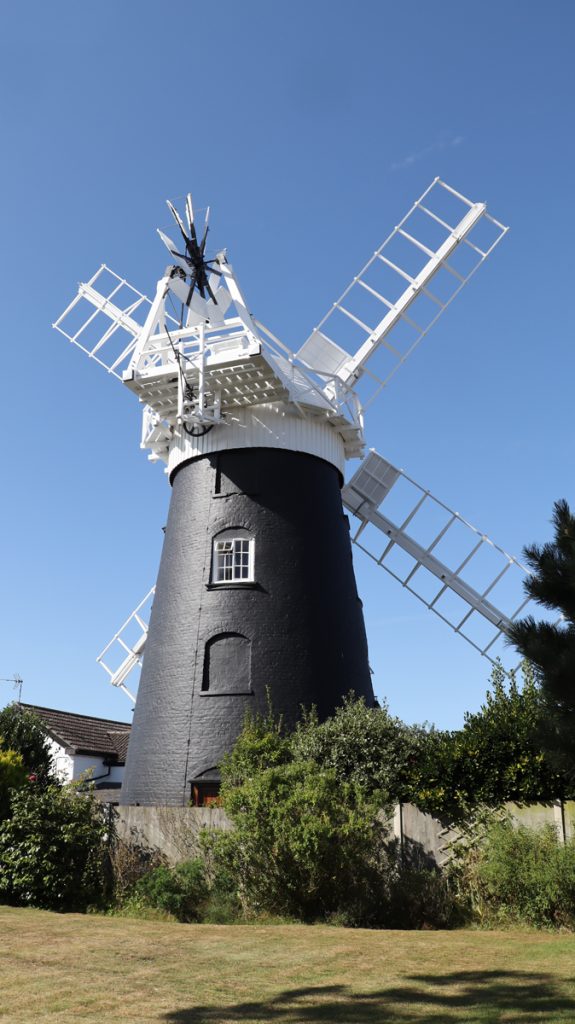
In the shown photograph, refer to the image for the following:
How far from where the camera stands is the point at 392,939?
10.9 meters

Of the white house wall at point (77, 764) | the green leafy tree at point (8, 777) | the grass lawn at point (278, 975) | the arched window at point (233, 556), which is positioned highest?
the arched window at point (233, 556)

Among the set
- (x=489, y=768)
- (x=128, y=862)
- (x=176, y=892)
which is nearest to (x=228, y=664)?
(x=128, y=862)

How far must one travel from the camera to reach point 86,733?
37.2m

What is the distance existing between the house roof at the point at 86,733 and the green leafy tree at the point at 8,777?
17.2 metres

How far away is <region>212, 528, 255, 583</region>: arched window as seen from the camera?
20.3 metres

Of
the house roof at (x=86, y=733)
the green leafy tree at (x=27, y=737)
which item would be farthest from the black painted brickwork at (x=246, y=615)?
the house roof at (x=86, y=733)

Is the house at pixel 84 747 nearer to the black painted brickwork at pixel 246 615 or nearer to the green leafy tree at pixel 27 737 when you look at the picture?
the green leafy tree at pixel 27 737

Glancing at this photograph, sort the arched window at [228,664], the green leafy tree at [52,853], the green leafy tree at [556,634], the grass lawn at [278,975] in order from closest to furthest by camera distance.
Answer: the grass lawn at [278,975] < the green leafy tree at [556,634] < the green leafy tree at [52,853] < the arched window at [228,664]

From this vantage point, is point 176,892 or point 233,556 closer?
point 176,892

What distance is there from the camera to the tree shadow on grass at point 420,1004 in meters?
6.89

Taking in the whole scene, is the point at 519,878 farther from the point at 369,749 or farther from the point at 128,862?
the point at 128,862

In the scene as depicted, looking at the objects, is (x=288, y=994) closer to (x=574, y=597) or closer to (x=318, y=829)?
(x=318, y=829)

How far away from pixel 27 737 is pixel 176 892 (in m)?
13.4

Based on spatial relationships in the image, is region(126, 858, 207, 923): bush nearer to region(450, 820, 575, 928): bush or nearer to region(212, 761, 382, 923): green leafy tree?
region(212, 761, 382, 923): green leafy tree
